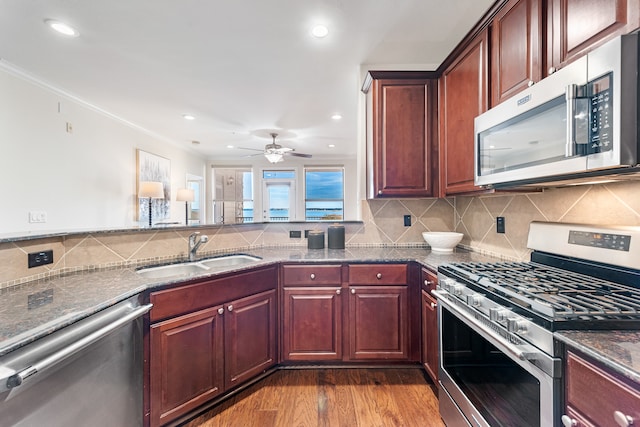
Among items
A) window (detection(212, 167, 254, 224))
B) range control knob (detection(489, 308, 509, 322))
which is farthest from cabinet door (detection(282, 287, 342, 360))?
window (detection(212, 167, 254, 224))

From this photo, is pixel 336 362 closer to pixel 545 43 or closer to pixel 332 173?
pixel 545 43

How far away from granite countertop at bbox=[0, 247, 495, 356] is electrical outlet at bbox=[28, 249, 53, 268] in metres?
0.10

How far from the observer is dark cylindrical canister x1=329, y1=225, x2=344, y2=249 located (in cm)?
243

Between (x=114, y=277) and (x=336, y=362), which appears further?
(x=336, y=362)

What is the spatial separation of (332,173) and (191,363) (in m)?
6.40

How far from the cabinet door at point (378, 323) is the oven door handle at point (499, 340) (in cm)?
61

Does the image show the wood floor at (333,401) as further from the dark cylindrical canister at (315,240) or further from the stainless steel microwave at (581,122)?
the stainless steel microwave at (581,122)

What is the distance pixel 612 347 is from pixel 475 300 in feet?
1.57

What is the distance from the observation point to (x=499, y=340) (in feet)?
3.23

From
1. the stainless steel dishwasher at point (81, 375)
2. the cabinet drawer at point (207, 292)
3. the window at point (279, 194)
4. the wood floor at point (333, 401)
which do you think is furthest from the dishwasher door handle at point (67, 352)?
the window at point (279, 194)

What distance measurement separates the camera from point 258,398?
1.81m

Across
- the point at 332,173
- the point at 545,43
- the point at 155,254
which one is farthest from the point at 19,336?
the point at 332,173

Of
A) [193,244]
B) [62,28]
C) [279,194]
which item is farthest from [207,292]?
[279,194]

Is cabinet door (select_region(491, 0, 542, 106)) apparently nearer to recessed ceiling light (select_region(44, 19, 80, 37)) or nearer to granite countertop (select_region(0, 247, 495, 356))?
granite countertop (select_region(0, 247, 495, 356))
